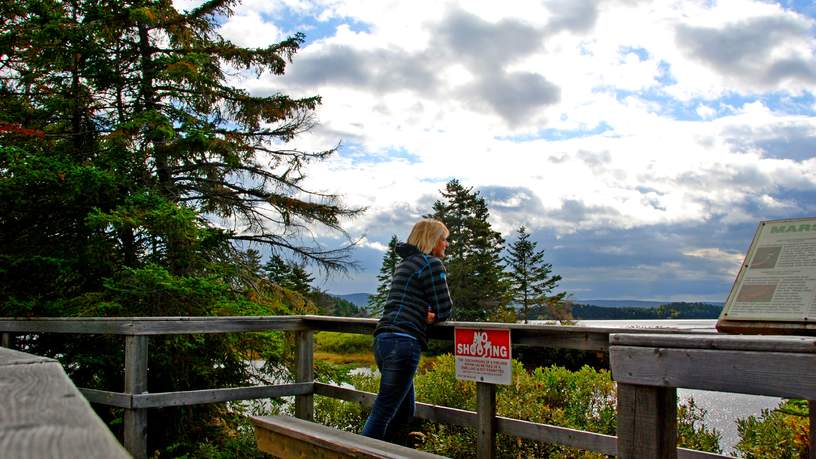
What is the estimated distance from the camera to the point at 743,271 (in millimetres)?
2723

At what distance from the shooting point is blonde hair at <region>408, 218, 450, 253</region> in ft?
15.4

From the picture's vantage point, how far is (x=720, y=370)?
1967 mm

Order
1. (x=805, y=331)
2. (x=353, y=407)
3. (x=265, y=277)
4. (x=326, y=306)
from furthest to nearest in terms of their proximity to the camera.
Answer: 1. (x=326, y=306)
2. (x=265, y=277)
3. (x=353, y=407)
4. (x=805, y=331)

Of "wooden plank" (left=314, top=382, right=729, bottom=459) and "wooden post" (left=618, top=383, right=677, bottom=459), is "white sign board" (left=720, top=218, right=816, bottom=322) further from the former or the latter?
"wooden plank" (left=314, top=382, right=729, bottom=459)

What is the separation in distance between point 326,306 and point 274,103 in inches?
192

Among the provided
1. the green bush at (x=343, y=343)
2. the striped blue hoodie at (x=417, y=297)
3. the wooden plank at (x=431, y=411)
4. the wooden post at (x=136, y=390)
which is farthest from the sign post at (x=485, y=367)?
the green bush at (x=343, y=343)

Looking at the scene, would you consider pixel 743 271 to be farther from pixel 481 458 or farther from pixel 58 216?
pixel 58 216

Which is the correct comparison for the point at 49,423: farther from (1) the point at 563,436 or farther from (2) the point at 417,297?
(2) the point at 417,297

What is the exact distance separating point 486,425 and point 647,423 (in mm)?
2405

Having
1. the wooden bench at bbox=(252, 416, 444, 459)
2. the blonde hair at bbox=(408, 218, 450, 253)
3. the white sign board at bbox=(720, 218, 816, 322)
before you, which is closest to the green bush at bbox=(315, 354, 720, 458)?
the blonde hair at bbox=(408, 218, 450, 253)

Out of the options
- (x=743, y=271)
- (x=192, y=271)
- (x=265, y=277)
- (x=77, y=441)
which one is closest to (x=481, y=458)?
(x=743, y=271)

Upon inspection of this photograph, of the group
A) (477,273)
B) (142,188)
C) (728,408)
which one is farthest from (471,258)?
(142,188)

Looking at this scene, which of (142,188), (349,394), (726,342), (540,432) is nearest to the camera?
(726,342)

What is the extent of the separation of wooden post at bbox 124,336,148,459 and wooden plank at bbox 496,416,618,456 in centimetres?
260
